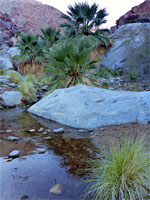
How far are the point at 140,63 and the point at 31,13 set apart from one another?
200 ft

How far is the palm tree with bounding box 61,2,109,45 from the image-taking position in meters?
14.2

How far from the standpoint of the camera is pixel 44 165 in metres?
2.24

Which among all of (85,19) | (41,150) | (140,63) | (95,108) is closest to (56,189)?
(41,150)

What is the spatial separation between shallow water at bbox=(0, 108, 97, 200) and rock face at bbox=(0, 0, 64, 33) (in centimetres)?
5707

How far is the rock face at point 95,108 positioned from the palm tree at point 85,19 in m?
11.7

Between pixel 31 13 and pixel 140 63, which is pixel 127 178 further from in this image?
pixel 31 13

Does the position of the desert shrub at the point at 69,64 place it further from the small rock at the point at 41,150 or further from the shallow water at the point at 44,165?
the small rock at the point at 41,150

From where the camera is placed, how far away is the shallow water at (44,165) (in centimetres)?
170

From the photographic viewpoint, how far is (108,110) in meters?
3.86

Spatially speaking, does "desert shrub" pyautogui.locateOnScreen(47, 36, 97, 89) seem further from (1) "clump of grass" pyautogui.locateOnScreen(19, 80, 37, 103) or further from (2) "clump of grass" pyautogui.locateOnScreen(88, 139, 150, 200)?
(2) "clump of grass" pyautogui.locateOnScreen(88, 139, 150, 200)

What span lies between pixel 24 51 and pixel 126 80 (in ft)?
32.0

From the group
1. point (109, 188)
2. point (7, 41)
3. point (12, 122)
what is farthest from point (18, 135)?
point (7, 41)

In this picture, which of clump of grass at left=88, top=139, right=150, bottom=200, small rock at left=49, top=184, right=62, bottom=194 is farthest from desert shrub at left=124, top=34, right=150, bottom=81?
small rock at left=49, top=184, right=62, bottom=194

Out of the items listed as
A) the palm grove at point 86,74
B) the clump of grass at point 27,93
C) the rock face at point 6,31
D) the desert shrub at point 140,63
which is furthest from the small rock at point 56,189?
the rock face at point 6,31
